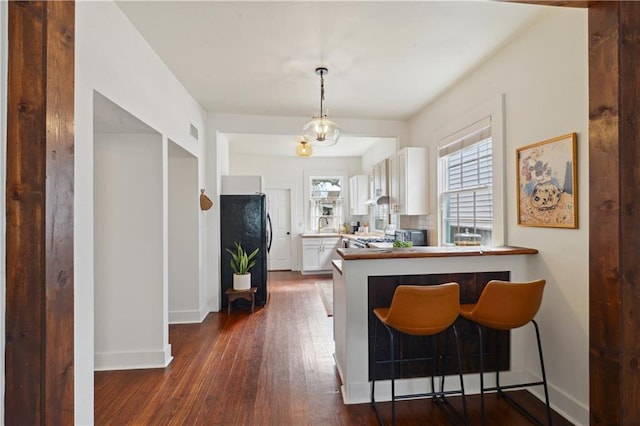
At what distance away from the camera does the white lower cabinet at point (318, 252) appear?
6605 millimetres

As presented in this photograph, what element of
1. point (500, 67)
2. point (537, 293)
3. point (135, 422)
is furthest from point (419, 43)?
point (135, 422)

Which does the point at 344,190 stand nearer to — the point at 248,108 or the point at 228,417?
the point at 248,108

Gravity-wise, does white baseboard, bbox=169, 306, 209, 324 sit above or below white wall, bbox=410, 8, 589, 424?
below

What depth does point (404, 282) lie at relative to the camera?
228 centimetres

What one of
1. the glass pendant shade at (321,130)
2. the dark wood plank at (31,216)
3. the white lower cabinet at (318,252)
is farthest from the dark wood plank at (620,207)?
the white lower cabinet at (318,252)

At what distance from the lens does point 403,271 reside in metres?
2.26

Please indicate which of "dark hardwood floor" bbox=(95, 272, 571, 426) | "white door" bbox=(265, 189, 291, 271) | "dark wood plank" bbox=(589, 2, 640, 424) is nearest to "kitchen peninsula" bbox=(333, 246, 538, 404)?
"dark hardwood floor" bbox=(95, 272, 571, 426)

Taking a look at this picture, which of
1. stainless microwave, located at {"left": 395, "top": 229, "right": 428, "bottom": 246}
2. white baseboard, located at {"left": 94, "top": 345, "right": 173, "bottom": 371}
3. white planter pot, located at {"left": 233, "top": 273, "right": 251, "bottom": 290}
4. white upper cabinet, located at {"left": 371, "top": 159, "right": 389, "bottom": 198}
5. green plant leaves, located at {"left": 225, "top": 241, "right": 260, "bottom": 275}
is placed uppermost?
white upper cabinet, located at {"left": 371, "top": 159, "right": 389, "bottom": 198}

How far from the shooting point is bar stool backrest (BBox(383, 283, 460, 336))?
5.96 ft

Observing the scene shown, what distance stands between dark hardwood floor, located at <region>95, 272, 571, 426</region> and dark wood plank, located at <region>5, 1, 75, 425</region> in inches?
44.1

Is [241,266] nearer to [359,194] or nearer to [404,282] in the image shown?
[404,282]

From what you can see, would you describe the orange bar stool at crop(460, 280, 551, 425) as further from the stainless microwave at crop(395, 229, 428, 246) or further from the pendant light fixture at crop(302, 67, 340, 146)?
the stainless microwave at crop(395, 229, 428, 246)

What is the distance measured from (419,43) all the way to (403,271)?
1.79 meters

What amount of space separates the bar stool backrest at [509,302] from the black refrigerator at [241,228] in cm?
310
